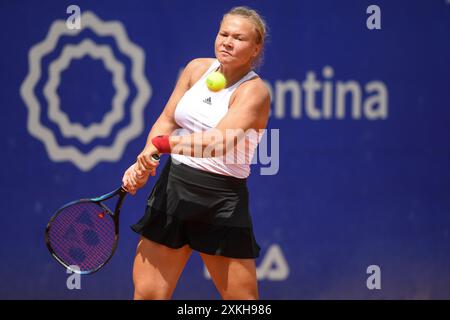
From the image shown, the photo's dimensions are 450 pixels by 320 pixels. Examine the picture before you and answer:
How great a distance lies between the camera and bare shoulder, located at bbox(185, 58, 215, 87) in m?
3.34

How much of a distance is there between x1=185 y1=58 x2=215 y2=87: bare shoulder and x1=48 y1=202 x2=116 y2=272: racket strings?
72 cm

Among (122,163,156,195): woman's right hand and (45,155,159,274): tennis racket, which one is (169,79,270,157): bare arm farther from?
(45,155,159,274): tennis racket

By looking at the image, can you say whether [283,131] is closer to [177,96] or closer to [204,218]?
[177,96]

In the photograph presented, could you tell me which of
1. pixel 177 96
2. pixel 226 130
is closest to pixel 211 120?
pixel 226 130

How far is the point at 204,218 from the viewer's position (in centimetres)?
321

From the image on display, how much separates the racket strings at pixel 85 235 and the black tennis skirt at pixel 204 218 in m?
0.31

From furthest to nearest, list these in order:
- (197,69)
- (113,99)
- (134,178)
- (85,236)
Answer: (113,99), (85,236), (197,69), (134,178)

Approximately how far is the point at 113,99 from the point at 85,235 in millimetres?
1152

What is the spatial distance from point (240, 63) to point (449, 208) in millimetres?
2056

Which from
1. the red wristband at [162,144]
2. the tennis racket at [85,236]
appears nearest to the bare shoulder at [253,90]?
the red wristband at [162,144]

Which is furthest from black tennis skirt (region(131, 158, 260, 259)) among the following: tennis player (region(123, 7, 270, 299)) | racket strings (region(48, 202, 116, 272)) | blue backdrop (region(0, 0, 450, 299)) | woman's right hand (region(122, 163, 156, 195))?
blue backdrop (region(0, 0, 450, 299))

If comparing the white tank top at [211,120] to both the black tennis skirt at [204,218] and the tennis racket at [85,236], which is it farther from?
the tennis racket at [85,236]
